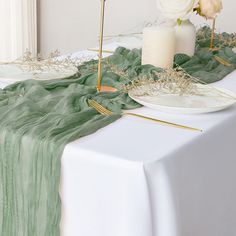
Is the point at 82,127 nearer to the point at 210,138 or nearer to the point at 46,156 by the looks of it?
the point at 46,156

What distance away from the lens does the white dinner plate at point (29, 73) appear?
5.82 ft

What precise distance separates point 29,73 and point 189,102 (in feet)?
1.83

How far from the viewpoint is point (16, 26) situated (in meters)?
4.28

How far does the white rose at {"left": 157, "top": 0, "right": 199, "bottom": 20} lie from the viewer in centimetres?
200

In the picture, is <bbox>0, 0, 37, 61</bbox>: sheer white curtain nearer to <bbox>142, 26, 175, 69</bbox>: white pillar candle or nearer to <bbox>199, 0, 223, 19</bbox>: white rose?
<bbox>199, 0, 223, 19</bbox>: white rose

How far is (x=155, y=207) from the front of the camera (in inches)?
46.2

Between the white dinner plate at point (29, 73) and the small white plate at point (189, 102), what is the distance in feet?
1.00

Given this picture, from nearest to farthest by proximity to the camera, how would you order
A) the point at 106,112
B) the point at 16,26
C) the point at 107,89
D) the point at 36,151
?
1. the point at 36,151
2. the point at 106,112
3. the point at 107,89
4. the point at 16,26

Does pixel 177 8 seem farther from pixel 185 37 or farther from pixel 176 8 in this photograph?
pixel 185 37

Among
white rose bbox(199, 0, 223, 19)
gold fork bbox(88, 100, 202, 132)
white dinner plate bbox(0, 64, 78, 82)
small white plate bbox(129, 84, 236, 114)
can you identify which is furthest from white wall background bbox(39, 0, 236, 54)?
gold fork bbox(88, 100, 202, 132)

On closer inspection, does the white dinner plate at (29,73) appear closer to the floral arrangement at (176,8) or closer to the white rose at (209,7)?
the floral arrangement at (176,8)

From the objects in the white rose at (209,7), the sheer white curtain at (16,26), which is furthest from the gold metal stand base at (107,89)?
the sheer white curtain at (16,26)

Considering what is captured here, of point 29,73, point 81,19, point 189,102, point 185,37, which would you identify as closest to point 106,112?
point 189,102

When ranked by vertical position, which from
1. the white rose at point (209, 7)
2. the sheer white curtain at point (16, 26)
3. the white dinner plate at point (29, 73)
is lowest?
the sheer white curtain at point (16, 26)
